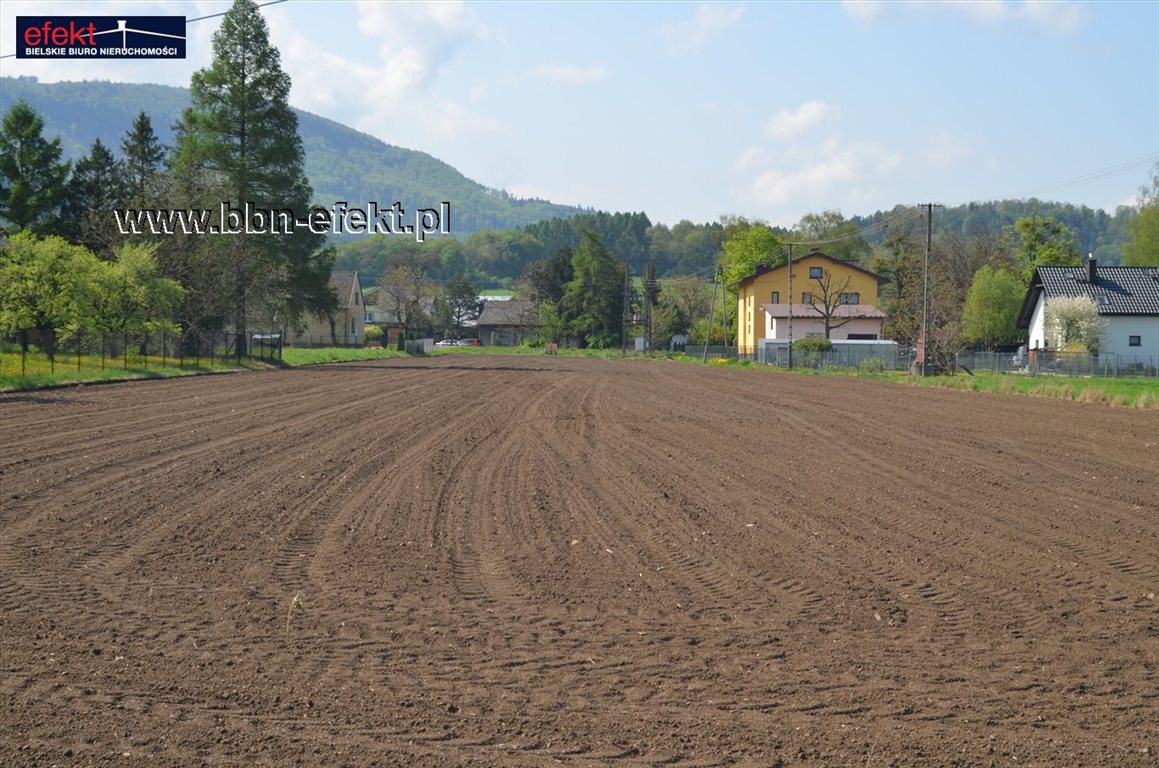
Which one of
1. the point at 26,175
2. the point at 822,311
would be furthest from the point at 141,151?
the point at 822,311

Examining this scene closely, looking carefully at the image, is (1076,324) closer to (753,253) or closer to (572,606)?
(753,253)

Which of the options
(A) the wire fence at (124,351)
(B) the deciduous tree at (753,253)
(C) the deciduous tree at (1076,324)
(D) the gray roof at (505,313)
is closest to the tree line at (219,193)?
(A) the wire fence at (124,351)

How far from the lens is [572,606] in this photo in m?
8.71

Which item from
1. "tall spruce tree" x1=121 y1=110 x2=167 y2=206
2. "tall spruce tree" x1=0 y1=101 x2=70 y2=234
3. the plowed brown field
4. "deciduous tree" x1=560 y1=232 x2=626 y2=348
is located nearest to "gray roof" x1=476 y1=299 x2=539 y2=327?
"deciduous tree" x1=560 y1=232 x2=626 y2=348

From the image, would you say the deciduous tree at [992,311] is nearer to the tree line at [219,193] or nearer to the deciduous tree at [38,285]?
the tree line at [219,193]

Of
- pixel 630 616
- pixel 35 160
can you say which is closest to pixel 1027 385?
pixel 630 616

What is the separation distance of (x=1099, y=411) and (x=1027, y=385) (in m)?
11.5

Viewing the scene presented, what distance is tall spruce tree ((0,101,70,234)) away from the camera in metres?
57.4

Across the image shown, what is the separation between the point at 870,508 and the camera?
13273mm

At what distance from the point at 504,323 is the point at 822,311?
6494 centimetres

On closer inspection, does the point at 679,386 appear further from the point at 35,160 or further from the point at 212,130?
the point at 35,160

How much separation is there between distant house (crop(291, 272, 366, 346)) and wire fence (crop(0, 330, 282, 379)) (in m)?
41.4

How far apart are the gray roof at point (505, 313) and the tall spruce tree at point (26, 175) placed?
8089 centimetres

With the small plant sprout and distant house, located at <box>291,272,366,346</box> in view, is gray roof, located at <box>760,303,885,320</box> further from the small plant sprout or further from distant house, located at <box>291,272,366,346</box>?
the small plant sprout
